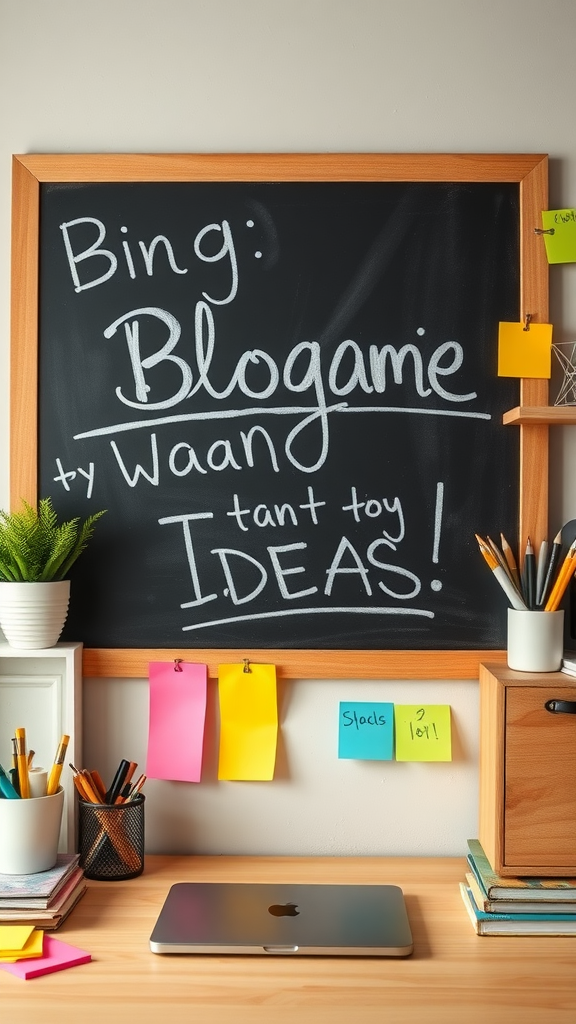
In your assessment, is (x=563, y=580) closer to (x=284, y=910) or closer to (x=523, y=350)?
(x=523, y=350)

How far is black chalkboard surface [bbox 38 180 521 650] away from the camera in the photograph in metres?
1.31

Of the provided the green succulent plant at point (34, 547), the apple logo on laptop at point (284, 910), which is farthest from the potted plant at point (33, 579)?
the apple logo on laptop at point (284, 910)

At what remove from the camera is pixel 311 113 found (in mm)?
1315

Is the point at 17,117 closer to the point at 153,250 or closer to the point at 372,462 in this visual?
the point at 153,250

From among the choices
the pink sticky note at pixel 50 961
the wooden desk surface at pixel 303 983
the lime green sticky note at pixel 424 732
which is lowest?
the wooden desk surface at pixel 303 983

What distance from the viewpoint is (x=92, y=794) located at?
4.06 feet

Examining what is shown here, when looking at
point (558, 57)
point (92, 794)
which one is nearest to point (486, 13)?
point (558, 57)

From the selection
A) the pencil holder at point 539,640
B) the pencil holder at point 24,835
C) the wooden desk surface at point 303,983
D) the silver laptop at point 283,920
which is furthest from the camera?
the pencil holder at point 539,640

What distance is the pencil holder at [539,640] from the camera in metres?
1.21

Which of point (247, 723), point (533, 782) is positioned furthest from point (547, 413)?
point (247, 723)

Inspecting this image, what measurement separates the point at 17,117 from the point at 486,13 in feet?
2.35

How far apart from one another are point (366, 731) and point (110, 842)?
394 millimetres

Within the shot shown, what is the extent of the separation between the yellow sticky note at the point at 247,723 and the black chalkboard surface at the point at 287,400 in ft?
0.17

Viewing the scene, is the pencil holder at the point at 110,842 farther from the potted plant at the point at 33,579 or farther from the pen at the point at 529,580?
the pen at the point at 529,580
